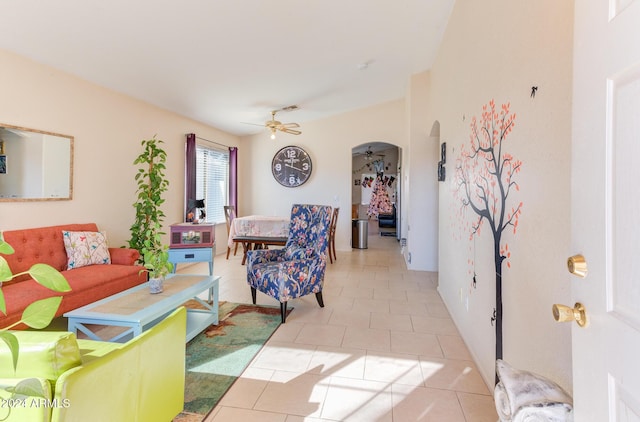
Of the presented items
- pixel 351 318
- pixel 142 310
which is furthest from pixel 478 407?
pixel 142 310

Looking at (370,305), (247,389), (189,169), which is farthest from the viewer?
(189,169)

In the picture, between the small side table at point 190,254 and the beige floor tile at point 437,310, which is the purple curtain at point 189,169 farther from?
the beige floor tile at point 437,310

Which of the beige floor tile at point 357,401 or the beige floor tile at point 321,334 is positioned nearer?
the beige floor tile at point 357,401

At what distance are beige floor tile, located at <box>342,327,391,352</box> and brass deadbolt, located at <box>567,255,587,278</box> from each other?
1950mm

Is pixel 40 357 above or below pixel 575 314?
below

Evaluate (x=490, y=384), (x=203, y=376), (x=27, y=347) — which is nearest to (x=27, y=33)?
(x=27, y=347)

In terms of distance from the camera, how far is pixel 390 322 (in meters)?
2.99

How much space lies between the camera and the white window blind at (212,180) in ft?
19.1

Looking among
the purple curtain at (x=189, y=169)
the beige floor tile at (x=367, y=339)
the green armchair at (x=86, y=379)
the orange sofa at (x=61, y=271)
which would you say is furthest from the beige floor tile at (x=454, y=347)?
the purple curtain at (x=189, y=169)

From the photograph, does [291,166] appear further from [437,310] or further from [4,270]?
[4,270]

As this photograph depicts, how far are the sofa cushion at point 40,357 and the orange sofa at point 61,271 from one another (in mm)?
1573

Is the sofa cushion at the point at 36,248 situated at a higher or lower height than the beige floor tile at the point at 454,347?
higher

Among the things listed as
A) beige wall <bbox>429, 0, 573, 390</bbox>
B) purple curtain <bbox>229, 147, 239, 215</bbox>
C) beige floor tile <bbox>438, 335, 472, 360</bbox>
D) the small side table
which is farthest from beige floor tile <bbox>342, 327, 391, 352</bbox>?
purple curtain <bbox>229, 147, 239, 215</bbox>

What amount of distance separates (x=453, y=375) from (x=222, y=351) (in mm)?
1720
